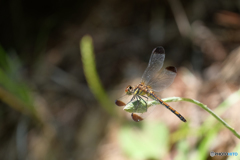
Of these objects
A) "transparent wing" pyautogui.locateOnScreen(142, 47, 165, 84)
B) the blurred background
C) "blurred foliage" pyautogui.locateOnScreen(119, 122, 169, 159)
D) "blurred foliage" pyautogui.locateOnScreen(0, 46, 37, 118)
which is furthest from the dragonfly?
"blurred foliage" pyautogui.locateOnScreen(0, 46, 37, 118)

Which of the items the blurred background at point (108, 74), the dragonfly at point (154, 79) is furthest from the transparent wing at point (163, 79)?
the blurred background at point (108, 74)

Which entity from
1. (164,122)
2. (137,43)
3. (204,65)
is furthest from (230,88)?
(137,43)

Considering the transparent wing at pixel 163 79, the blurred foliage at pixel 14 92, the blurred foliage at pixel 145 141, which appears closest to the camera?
the transparent wing at pixel 163 79

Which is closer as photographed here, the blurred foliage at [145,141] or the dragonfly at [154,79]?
the dragonfly at [154,79]

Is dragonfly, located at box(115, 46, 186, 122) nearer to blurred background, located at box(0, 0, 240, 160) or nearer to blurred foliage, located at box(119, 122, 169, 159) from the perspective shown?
blurred background, located at box(0, 0, 240, 160)

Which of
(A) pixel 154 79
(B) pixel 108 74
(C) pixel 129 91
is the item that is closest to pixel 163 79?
(A) pixel 154 79

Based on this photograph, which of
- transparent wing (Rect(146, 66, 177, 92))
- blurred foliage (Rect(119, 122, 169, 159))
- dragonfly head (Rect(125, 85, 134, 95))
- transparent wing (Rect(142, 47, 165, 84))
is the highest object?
transparent wing (Rect(142, 47, 165, 84))

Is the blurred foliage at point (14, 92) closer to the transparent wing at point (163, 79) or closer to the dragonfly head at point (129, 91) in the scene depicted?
the dragonfly head at point (129, 91)

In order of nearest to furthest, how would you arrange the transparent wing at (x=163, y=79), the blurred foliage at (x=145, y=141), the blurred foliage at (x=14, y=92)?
the transparent wing at (x=163, y=79), the blurred foliage at (x=145, y=141), the blurred foliage at (x=14, y=92)
